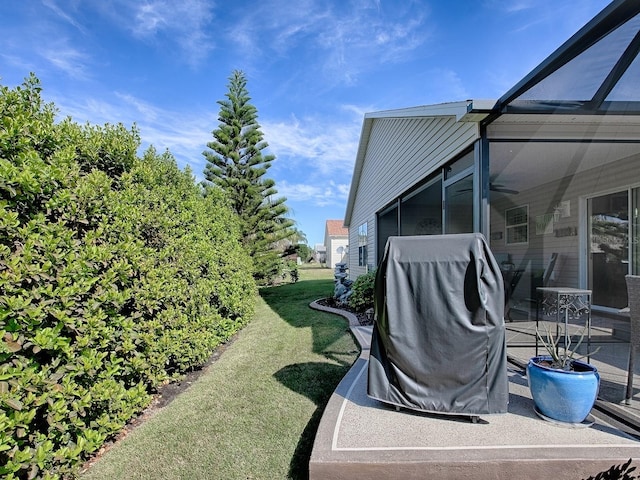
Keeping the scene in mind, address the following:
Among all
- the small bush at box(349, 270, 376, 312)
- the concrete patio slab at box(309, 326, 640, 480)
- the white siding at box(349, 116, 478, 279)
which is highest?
the white siding at box(349, 116, 478, 279)

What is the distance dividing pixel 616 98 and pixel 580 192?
3059mm

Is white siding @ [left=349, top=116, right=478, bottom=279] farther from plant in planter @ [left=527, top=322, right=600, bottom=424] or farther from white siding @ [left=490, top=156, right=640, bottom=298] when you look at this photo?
plant in planter @ [left=527, top=322, right=600, bottom=424]

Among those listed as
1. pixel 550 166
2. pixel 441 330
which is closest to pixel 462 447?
pixel 441 330

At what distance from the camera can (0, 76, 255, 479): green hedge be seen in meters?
1.82

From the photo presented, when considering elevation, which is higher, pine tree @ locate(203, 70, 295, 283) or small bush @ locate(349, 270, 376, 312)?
pine tree @ locate(203, 70, 295, 283)

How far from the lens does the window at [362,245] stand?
12.4 meters

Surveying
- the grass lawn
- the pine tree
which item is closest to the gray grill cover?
the grass lawn

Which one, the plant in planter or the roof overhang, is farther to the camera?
the roof overhang

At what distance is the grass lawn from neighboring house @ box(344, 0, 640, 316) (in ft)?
9.21

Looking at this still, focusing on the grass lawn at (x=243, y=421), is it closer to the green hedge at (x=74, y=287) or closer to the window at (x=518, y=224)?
the green hedge at (x=74, y=287)

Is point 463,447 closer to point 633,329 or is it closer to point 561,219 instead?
Result: point 633,329

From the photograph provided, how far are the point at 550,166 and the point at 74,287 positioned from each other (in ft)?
21.5

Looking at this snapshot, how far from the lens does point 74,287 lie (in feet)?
6.93

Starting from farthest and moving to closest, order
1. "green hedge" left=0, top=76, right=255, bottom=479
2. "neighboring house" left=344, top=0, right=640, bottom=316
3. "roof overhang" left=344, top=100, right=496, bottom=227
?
"roof overhang" left=344, top=100, right=496, bottom=227
"neighboring house" left=344, top=0, right=640, bottom=316
"green hedge" left=0, top=76, right=255, bottom=479
